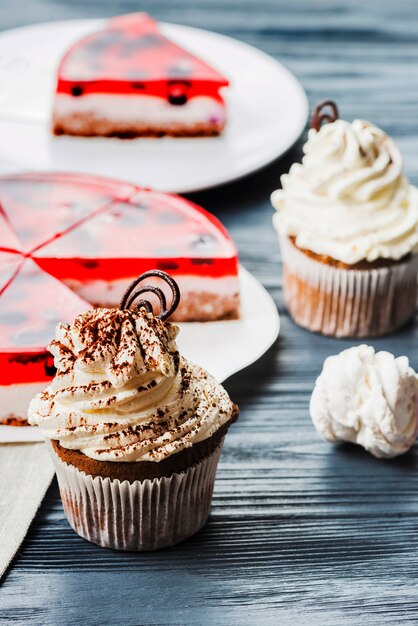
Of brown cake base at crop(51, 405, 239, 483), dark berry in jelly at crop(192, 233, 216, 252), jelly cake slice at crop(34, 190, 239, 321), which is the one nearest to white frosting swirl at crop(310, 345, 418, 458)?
brown cake base at crop(51, 405, 239, 483)

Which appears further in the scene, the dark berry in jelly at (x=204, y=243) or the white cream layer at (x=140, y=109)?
the white cream layer at (x=140, y=109)

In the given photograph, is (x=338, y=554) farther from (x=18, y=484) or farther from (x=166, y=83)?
(x=166, y=83)

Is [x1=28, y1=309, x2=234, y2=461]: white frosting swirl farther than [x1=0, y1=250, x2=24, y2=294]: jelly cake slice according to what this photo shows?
No

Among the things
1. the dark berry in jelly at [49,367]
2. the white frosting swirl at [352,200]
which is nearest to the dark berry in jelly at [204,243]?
the white frosting swirl at [352,200]

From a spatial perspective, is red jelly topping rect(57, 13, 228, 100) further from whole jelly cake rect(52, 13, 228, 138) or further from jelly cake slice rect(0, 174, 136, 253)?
jelly cake slice rect(0, 174, 136, 253)

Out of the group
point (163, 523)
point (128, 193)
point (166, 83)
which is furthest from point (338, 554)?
point (166, 83)

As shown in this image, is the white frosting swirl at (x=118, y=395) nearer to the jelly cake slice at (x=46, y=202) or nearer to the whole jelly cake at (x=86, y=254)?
the whole jelly cake at (x=86, y=254)
